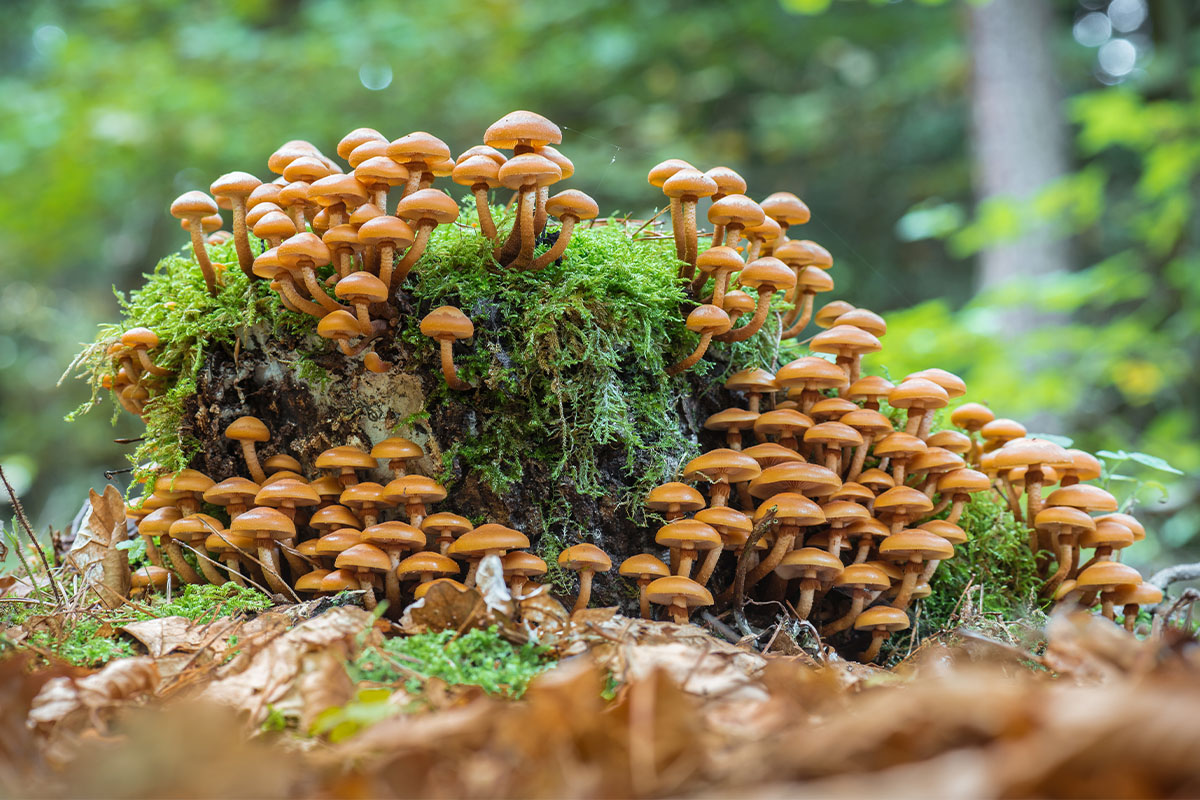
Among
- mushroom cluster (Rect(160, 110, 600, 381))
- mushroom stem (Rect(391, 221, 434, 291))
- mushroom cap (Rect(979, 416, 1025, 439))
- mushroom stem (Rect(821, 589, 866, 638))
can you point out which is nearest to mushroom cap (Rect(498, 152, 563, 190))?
mushroom cluster (Rect(160, 110, 600, 381))

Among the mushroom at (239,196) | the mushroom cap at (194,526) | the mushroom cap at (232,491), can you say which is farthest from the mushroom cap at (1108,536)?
the mushroom at (239,196)

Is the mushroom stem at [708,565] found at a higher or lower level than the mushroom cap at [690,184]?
lower

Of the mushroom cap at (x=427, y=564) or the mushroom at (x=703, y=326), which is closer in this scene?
the mushroom cap at (x=427, y=564)

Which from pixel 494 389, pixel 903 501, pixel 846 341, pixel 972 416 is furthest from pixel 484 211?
pixel 972 416

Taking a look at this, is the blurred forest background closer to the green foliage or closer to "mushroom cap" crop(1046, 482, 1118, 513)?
"mushroom cap" crop(1046, 482, 1118, 513)

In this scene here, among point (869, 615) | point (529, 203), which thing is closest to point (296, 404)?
point (529, 203)

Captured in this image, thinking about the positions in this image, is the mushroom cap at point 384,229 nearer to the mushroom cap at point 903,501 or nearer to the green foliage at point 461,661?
the green foliage at point 461,661

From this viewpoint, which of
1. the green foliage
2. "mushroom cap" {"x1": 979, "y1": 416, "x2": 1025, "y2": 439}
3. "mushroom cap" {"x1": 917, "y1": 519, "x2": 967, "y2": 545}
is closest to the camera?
the green foliage

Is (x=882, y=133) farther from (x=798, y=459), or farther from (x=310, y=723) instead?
(x=310, y=723)
